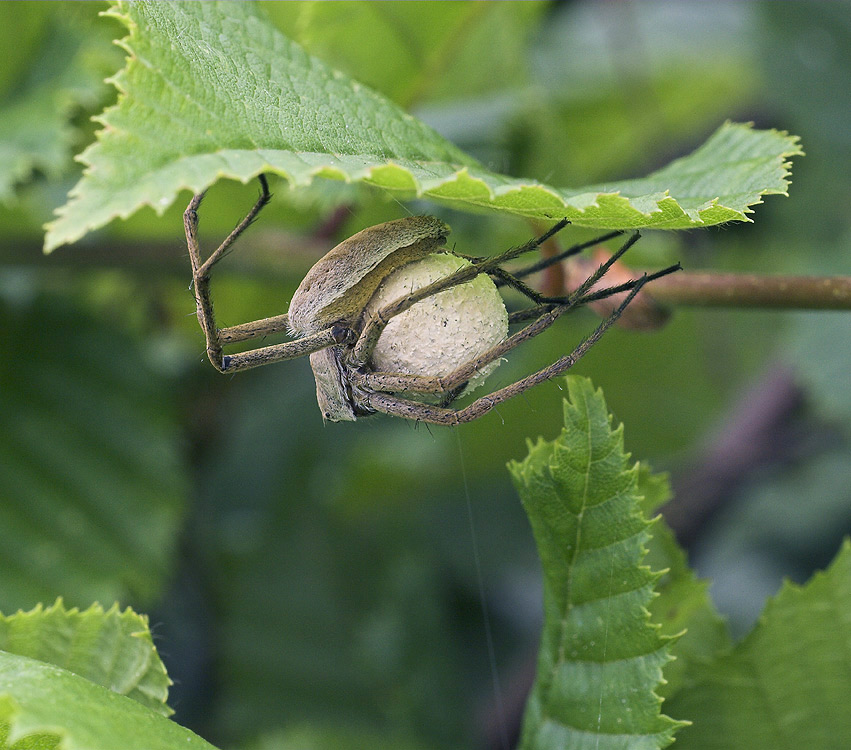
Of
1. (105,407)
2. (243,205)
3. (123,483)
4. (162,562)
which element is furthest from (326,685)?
(243,205)

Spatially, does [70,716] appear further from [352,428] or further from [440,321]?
[352,428]

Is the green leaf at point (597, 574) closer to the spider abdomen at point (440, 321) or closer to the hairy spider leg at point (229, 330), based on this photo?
the spider abdomen at point (440, 321)

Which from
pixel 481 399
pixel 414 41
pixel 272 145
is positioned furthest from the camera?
pixel 414 41

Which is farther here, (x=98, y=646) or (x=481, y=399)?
(x=481, y=399)

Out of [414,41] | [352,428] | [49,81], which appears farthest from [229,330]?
[352,428]

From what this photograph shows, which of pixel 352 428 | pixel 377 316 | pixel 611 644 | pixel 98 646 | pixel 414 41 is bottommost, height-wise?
pixel 352 428

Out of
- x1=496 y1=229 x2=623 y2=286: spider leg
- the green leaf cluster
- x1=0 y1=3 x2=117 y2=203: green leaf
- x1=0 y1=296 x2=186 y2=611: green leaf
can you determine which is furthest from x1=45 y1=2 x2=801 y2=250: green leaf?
x1=0 y1=296 x2=186 y2=611: green leaf
